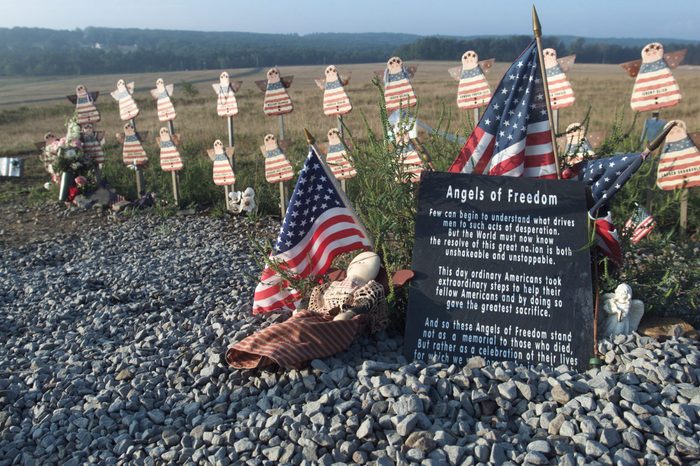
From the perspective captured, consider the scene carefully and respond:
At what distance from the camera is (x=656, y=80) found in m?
6.41

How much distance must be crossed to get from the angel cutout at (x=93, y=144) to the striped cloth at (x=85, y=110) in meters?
0.23

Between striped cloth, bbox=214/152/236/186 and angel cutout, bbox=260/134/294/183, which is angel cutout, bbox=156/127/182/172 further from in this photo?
angel cutout, bbox=260/134/294/183

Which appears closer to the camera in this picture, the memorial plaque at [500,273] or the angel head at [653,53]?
the memorial plaque at [500,273]

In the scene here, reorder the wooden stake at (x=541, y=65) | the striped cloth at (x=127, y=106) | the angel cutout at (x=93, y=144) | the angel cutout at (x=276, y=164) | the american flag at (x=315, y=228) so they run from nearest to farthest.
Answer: the wooden stake at (x=541, y=65) < the american flag at (x=315, y=228) < the angel cutout at (x=276, y=164) < the striped cloth at (x=127, y=106) < the angel cutout at (x=93, y=144)

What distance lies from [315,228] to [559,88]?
3.88 metres

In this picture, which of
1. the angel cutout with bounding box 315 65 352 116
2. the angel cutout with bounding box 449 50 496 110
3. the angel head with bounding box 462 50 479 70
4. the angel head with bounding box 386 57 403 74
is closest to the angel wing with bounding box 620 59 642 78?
the angel cutout with bounding box 449 50 496 110

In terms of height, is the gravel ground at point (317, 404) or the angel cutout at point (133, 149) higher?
the angel cutout at point (133, 149)

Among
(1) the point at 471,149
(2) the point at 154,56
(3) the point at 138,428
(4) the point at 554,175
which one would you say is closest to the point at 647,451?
(4) the point at 554,175

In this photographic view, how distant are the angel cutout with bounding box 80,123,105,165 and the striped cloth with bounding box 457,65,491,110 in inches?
235

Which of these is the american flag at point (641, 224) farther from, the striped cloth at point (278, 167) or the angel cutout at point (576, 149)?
the striped cloth at point (278, 167)

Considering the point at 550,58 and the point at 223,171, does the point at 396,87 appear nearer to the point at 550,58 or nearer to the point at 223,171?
the point at 550,58

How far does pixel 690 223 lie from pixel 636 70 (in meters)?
Answer: 1.74

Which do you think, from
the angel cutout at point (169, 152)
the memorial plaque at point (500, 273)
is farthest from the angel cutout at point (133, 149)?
the memorial plaque at point (500, 273)

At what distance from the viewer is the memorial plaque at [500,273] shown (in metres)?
3.64
